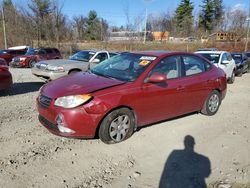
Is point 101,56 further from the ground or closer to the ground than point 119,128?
further from the ground

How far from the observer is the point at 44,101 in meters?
4.92

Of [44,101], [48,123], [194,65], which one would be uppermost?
[194,65]

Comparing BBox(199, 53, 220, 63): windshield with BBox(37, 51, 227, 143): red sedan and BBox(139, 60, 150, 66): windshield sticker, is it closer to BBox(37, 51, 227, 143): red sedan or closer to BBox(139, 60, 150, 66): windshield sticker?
BBox(37, 51, 227, 143): red sedan

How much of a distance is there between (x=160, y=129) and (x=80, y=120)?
1925mm

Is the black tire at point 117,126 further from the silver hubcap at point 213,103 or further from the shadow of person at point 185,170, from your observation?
the silver hubcap at point 213,103

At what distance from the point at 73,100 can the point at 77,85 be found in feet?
1.46

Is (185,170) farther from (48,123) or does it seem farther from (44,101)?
(44,101)

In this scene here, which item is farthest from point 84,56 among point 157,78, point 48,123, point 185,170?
point 185,170

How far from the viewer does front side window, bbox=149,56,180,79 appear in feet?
18.3

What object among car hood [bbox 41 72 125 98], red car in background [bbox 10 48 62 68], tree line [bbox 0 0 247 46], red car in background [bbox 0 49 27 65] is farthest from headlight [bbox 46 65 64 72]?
tree line [bbox 0 0 247 46]

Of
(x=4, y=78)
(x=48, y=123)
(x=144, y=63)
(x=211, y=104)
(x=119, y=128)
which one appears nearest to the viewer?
(x=48, y=123)

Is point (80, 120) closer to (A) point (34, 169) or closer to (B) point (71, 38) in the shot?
(A) point (34, 169)

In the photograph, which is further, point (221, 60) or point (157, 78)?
point (221, 60)

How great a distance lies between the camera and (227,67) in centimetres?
1248
